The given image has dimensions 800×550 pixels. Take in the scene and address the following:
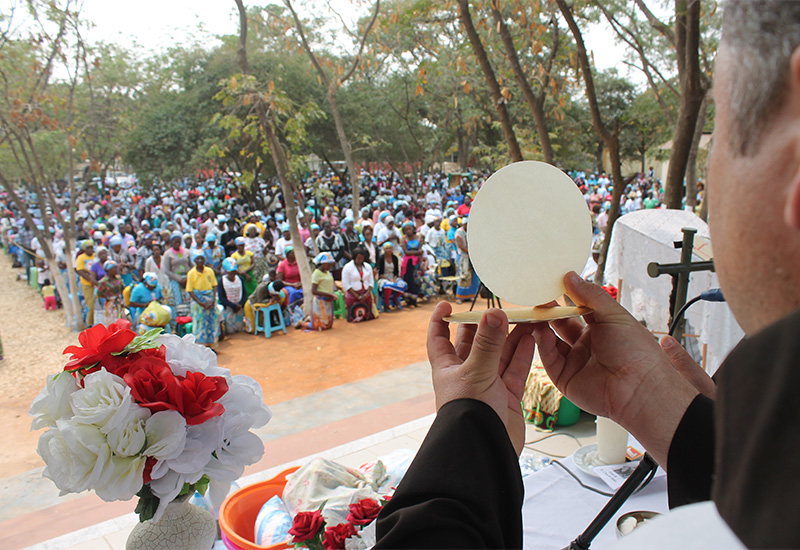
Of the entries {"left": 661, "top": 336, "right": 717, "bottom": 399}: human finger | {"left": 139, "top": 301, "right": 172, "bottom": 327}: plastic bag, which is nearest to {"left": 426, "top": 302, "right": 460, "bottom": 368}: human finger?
{"left": 661, "top": 336, "right": 717, "bottom": 399}: human finger

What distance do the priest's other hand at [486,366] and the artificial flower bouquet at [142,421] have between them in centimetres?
81

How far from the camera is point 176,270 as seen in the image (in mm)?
9758

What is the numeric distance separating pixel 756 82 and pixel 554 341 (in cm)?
96

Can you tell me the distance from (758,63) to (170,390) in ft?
5.15

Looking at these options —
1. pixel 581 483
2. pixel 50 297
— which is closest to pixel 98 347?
pixel 581 483

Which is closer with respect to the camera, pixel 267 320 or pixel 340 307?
pixel 267 320

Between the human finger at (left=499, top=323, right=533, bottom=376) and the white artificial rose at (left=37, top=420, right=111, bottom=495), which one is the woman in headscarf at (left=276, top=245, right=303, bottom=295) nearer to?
the white artificial rose at (left=37, top=420, right=111, bottom=495)

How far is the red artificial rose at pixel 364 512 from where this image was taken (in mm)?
2283

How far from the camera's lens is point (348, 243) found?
12219 millimetres

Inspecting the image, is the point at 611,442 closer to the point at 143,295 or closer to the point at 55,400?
the point at 55,400

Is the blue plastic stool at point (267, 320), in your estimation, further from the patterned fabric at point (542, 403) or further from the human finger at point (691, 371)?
the human finger at point (691, 371)

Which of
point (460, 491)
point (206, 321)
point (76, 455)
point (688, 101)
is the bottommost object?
point (206, 321)

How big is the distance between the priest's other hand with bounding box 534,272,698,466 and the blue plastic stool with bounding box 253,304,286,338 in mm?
8623

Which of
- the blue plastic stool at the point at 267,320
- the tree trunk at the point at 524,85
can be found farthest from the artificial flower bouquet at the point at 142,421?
the blue plastic stool at the point at 267,320
